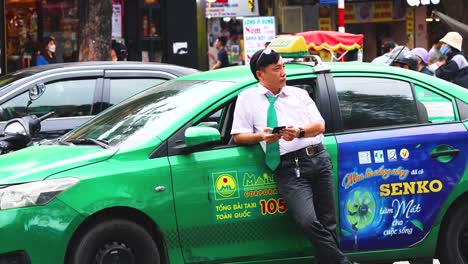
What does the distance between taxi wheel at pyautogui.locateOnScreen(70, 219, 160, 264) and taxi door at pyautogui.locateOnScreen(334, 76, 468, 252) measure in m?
1.35

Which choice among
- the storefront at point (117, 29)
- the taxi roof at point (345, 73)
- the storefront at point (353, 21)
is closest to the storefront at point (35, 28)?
the storefront at point (117, 29)

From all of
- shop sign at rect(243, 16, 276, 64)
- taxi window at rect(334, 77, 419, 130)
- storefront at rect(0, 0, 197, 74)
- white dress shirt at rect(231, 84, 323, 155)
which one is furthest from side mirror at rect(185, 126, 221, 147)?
storefront at rect(0, 0, 197, 74)

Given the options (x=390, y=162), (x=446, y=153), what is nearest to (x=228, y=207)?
(x=390, y=162)

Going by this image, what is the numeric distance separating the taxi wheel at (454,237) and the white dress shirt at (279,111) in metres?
1.19

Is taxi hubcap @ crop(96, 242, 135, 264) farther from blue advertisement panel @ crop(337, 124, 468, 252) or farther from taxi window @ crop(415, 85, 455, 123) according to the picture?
Result: taxi window @ crop(415, 85, 455, 123)

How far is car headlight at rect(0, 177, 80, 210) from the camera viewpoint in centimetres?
585

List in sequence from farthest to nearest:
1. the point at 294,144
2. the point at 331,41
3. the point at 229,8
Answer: the point at 229,8 → the point at 331,41 → the point at 294,144

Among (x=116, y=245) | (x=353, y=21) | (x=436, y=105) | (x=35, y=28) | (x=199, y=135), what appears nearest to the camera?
(x=116, y=245)

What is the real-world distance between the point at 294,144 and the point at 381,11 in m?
20.4

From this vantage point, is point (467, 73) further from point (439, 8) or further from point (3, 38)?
point (439, 8)

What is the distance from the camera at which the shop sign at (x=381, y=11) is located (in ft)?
85.6

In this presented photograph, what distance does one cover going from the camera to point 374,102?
690 cm

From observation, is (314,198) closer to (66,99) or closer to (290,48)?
(290,48)

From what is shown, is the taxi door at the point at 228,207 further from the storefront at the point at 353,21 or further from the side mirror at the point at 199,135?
the storefront at the point at 353,21
